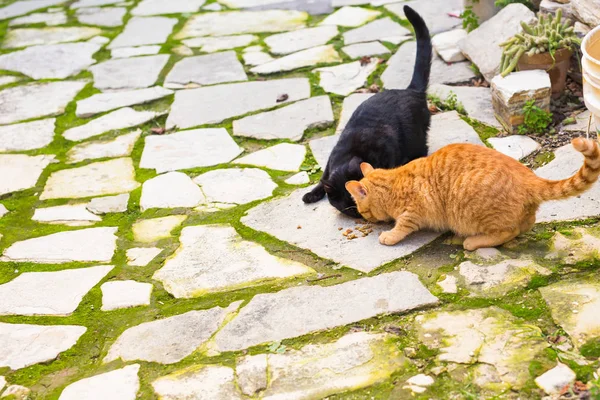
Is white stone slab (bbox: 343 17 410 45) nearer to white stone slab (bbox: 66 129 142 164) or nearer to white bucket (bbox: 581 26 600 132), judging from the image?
white stone slab (bbox: 66 129 142 164)

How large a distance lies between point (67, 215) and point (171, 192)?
721 mm

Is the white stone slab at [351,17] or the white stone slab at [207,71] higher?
the white stone slab at [207,71]

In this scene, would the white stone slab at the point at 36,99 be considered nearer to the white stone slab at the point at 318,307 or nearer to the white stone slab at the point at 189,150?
the white stone slab at the point at 189,150

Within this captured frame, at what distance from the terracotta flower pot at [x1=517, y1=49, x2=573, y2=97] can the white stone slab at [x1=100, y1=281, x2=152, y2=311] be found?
3.14m

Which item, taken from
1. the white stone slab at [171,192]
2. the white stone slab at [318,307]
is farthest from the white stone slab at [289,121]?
the white stone slab at [318,307]

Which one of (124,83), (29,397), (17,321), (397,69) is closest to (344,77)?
(397,69)

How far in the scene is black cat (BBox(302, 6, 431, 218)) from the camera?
445cm

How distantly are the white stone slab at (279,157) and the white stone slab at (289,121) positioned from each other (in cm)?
16

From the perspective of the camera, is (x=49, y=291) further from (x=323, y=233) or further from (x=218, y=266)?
(x=323, y=233)

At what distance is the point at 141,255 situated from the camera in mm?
4188

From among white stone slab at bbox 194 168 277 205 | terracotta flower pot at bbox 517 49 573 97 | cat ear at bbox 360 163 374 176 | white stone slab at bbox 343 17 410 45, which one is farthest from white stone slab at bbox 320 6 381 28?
cat ear at bbox 360 163 374 176

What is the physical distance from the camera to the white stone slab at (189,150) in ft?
17.2

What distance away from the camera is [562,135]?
4.68 m

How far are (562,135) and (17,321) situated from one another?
3.59m
